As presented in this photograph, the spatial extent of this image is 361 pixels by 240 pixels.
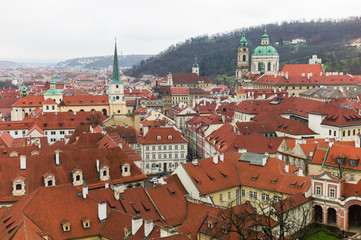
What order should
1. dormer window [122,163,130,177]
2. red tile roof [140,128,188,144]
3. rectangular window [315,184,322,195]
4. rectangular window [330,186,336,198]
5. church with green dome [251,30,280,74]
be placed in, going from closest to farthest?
1. rectangular window [330,186,336,198]
2. rectangular window [315,184,322,195]
3. dormer window [122,163,130,177]
4. red tile roof [140,128,188,144]
5. church with green dome [251,30,280,74]

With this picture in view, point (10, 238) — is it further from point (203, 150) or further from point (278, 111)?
→ point (278, 111)

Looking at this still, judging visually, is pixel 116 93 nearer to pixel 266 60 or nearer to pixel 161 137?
pixel 161 137

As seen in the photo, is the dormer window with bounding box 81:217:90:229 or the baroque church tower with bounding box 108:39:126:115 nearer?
the dormer window with bounding box 81:217:90:229

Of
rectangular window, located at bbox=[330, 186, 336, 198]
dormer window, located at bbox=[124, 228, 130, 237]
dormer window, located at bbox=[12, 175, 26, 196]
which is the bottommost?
rectangular window, located at bbox=[330, 186, 336, 198]

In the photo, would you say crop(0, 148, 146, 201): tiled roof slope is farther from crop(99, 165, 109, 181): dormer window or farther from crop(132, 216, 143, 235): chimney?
crop(132, 216, 143, 235): chimney

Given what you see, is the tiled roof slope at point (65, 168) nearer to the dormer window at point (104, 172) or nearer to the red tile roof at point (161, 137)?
the dormer window at point (104, 172)

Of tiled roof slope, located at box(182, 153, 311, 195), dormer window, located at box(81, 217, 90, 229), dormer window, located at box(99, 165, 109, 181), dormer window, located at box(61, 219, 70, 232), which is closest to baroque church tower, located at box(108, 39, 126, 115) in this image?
tiled roof slope, located at box(182, 153, 311, 195)

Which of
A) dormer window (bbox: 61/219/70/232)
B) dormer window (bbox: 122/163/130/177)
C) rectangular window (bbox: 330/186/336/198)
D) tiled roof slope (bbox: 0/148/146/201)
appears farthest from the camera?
dormer window (bbox: 122/163/130/177)

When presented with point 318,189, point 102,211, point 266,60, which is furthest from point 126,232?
point 266,60
